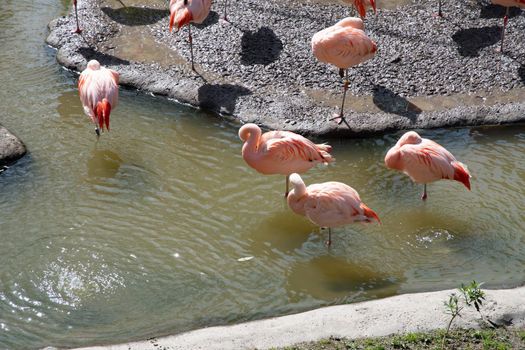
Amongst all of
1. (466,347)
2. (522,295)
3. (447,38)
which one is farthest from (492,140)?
(466,347)

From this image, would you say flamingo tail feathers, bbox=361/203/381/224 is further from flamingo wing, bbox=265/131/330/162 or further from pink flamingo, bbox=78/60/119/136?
pink flamingo, bbox=78/60/119/136

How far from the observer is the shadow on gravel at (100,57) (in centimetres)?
821

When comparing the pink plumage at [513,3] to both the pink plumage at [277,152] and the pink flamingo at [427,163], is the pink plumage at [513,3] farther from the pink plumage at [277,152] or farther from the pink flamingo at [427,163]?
the pink plumage at [277,152]

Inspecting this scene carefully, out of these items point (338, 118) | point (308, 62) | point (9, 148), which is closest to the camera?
point (9, 148)

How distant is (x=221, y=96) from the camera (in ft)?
25.0

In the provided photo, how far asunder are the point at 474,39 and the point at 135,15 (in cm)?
394

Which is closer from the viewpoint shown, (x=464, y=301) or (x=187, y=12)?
(x=464, y=301)

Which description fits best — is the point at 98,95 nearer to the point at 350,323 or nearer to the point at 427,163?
the point at 427,163

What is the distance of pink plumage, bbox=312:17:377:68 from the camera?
7.17 metres

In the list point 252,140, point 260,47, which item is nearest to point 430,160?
point 252,140

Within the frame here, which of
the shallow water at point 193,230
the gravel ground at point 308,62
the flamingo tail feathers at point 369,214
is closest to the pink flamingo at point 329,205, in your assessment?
the flamingo tail feathers at point 369,214

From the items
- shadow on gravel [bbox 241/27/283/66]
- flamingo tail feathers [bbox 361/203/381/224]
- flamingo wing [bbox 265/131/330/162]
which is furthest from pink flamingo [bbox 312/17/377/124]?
flamingo tail feathers [bbox 361/203/381/224]

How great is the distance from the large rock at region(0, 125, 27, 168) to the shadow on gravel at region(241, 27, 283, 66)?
260cm

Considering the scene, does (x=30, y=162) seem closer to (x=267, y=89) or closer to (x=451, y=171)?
(x=267, y=89)
